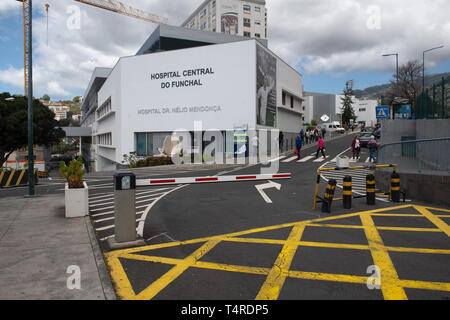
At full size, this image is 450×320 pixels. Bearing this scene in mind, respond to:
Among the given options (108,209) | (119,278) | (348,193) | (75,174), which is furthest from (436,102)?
(119,278)

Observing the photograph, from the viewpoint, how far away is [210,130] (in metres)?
31.7

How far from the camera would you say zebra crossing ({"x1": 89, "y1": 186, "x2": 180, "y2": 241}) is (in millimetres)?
7395

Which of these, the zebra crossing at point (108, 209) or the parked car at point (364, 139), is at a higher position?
the parked car at point (364, 139)

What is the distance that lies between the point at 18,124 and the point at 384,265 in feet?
136

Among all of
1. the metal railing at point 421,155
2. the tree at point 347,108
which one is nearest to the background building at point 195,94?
the metal railing at point 421,155

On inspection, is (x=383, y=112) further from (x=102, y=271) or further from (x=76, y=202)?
(x=102, y=271)

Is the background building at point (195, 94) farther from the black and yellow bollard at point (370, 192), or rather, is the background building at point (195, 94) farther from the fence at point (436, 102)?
the black and yellow bollard at point (370, 192)

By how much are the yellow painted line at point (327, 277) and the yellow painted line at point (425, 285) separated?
478 mm

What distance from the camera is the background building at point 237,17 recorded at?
80.7 metres

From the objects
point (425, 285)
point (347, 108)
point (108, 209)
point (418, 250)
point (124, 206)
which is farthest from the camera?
point (347, 108)

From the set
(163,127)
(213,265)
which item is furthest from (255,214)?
(163,127)

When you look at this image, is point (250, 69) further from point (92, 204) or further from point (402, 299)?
point (402, 299)

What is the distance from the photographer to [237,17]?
268 feet

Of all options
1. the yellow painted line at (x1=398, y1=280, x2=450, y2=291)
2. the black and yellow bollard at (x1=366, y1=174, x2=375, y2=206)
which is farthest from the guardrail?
the yellow painted line at (x1=398, y1=280, x2=450, y2=291)
